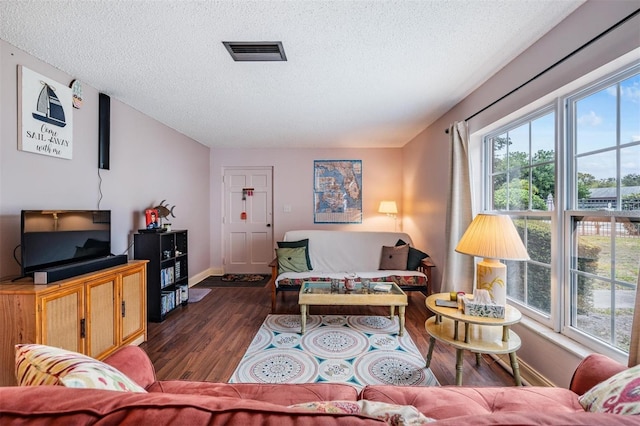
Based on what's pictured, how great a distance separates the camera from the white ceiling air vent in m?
1.78

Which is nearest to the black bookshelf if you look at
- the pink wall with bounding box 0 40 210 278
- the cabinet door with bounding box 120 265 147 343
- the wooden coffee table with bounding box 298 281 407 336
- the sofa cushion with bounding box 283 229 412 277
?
the pink wall with bounding box 0 40 210 278

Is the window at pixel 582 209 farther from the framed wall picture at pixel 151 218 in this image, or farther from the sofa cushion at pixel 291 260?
the framed wall picture at pixel 151 218

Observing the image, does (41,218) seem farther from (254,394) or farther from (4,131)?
(254,394)

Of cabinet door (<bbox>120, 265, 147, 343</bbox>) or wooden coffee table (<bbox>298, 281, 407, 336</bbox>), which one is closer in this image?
cabinet door (<bbox>120, 265, 147, 343</bbox>)

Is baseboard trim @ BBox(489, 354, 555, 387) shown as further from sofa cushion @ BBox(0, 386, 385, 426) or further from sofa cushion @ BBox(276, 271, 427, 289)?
→ sofa cushion @ BBox(0, 386, 385, 426)

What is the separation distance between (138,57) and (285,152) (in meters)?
2.88

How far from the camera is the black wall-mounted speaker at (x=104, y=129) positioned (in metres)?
2.48

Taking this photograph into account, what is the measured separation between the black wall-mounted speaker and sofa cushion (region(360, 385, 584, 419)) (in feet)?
9.72

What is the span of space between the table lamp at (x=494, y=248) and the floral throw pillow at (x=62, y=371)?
1.85m

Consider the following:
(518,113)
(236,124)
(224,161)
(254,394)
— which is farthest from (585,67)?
(224,161)

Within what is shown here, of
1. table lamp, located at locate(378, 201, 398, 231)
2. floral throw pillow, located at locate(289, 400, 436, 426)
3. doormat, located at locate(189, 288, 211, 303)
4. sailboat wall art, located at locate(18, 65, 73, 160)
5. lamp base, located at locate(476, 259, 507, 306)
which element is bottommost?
doormat, located at locate(189, 288, 211, 303)

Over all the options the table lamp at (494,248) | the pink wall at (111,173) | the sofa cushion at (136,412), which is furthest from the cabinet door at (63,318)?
the table lamp at (494,248)

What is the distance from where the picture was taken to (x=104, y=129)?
250cm

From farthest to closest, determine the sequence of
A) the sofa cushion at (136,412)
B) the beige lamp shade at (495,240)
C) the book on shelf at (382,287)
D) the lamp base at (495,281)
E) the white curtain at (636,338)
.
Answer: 1. the book on shelf at (382,287)
2. the lamp base at (495,281)
3. the beige lamp shade at (495,240)
4. the white curtain at (636,338)
5. the sofa cushion at (136,412)
